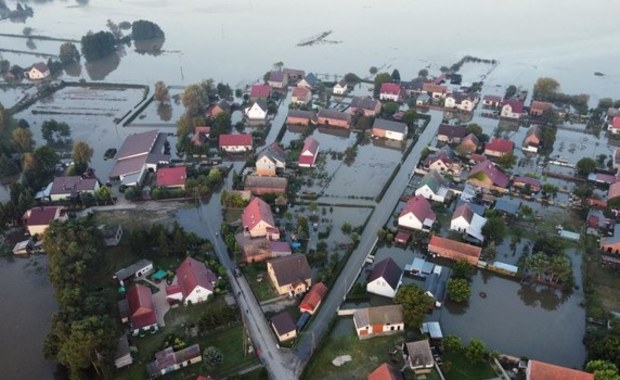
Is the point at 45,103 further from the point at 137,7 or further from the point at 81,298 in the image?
the point at 137,7

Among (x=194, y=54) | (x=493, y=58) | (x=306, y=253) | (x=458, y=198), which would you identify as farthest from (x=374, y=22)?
(x=306, y=253)

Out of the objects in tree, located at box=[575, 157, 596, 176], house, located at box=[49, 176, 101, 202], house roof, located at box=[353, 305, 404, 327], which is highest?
tree, located at box=[575, 157, 596, 176]

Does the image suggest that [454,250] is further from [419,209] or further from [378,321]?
[378,321]

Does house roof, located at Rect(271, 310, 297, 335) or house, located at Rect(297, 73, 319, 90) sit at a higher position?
house, located at Rect(297, 73, 319, 90)

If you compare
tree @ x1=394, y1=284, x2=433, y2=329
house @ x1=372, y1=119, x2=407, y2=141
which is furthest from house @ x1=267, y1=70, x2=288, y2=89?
tree @ x1=394, y1=284, x2=433, y2=329

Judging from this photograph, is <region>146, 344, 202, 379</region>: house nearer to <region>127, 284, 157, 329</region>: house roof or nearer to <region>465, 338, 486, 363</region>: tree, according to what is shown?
<region>127, 284, 157, 329</region>: house roof

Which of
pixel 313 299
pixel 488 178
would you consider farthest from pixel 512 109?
pixel 313 299
